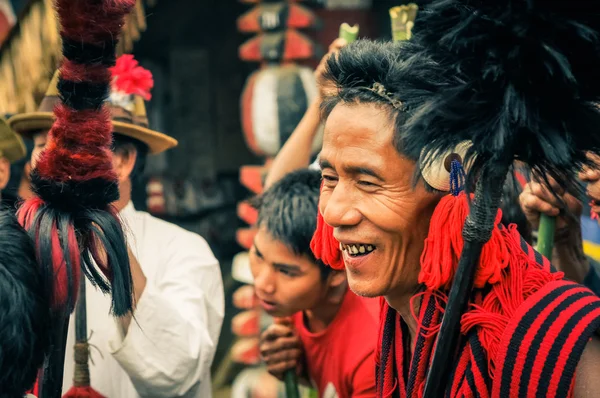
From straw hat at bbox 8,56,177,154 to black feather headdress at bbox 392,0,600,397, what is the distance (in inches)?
67.5

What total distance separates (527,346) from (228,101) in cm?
699

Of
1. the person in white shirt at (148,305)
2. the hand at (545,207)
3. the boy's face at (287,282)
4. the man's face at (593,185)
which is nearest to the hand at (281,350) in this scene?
the boy's face at (287,282)

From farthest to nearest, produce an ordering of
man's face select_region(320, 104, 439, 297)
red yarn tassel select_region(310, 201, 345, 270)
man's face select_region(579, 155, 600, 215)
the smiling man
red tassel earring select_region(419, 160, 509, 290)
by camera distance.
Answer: man's face select_region(579, 155, 600, 215) < red yarn tassel select_region(310, 201, 345, 270) < man's face select_region(320, 104, 439, 297) < red tassel earring select_region(419, 160, 509, 290) < the smiling man

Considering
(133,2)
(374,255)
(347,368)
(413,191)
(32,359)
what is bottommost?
(347,368)

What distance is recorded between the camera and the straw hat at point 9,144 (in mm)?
3348

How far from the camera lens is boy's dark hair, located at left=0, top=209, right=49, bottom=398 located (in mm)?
1579

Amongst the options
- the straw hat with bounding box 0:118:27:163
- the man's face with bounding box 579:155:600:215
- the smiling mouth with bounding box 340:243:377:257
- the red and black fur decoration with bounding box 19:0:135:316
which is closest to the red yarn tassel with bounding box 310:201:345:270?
the smiling mouth with bounding box 340:243:377:257

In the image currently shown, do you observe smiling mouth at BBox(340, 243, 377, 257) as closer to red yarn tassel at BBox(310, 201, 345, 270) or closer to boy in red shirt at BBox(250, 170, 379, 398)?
red yarn tassel at BBox(310, 201, 345, 270)

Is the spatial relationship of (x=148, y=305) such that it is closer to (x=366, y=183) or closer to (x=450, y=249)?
(x=366, y=183)

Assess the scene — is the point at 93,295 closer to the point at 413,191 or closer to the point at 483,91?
the point at 413,191

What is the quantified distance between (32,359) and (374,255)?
80cm

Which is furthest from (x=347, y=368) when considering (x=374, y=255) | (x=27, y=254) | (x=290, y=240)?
(x=27, y=254)

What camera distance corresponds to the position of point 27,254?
1.68 meters

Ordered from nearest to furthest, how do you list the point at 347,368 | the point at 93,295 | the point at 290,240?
the point at 347,368 → the point at 290,240 → the point at 93,295
